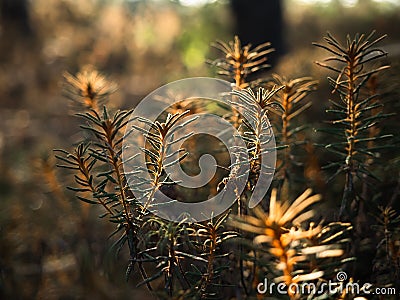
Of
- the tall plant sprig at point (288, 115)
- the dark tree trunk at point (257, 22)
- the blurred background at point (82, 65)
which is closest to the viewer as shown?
the tall plant sprig at point (288, 115)

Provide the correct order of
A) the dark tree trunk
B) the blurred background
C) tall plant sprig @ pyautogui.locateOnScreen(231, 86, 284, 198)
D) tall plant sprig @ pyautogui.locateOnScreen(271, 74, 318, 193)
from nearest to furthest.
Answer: tall plant sprig @ pyautogui.locateOnScreen(231, 86, 284, 198) → tall plant sprig @ pyautogui.locateOnScreen(271, 74, 318, 193) → the blurred background → the dark tree trunk

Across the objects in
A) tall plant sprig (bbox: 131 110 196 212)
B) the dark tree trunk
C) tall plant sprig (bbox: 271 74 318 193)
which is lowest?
tall plant sprig (bbox: 131 110 196 212)

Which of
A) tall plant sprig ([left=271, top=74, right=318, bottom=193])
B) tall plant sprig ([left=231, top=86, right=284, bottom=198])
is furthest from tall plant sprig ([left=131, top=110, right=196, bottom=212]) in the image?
tall plant sprig ([left=271, top=74, right=318, bottom=193])

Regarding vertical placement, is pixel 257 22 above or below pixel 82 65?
below

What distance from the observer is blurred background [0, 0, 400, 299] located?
1.36 meters

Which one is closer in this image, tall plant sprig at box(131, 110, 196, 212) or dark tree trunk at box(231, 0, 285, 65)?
tall plant sprig at box(131, 110, 196, 212)

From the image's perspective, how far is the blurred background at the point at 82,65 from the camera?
1.36 metres

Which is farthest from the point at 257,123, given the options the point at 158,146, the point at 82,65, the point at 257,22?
the point at 82,65

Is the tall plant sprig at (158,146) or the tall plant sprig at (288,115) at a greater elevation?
the tall plant sprig at (288,115)

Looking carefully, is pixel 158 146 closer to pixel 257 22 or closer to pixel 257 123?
pixel 257 123

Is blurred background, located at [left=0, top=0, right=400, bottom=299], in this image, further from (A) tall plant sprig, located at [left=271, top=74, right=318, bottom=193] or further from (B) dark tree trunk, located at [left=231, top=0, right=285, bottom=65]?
(A) tall plant sprig, located at [left=271, top=74, right=318, bottom=193]

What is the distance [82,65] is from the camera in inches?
168

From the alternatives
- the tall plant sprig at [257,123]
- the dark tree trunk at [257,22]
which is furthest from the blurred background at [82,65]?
the tall plant sprig at [257,123]

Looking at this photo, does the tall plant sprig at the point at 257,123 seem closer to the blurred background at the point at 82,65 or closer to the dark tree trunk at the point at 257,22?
the blurred background at the point at 82,65
